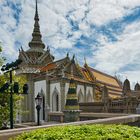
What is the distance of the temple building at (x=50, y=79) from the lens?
43625 millimetres

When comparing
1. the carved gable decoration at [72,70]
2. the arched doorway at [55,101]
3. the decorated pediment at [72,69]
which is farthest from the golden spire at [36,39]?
the arched doorway at [55,101]

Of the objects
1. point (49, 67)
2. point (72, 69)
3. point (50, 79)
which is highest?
point (49, 67)

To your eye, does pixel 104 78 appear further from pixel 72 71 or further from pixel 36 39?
pixel 36 39

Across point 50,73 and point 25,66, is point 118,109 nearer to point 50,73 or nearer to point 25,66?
point 50,73

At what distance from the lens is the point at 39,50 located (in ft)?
179

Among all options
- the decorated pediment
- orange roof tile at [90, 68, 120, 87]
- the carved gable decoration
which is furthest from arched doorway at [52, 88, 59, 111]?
orange roof tile at [90, 68, 120, 87]

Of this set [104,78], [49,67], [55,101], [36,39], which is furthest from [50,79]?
[104,78]

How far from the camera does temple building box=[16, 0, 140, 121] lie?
43625mm

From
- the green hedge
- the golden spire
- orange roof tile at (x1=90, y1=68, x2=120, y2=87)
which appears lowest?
the green hedge

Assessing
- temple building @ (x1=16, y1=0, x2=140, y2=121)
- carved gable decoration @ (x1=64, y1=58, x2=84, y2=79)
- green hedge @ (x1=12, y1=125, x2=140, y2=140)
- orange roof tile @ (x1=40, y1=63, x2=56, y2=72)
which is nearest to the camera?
green hedge @ (x1=12, y1=125, x2=140, y2=140)

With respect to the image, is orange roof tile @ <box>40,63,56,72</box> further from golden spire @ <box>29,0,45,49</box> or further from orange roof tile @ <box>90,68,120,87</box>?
orange roof tile @ <box>90,68,120,87</box>

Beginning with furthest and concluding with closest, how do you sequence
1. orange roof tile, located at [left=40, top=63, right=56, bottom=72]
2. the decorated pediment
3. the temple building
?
orange roof tile, located at [left=40, top=63, right=56, bottom=72] → the decorated pediment → the temple building

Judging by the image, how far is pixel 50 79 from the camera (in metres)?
45.1

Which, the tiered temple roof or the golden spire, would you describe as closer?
the tiered temple roof
